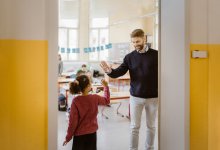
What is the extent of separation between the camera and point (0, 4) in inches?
64.8

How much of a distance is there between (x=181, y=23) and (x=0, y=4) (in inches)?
59.5

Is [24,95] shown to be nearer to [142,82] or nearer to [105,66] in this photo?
[105,66]

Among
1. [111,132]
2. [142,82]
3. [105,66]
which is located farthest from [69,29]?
[142,82]

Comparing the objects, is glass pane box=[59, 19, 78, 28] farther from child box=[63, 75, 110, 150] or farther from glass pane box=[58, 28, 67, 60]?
child box=[63, 75, 110, 150]

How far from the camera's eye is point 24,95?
5.65 ft

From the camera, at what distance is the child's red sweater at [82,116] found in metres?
2.39

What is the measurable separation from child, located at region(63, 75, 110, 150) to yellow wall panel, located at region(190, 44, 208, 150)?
0.93 meters

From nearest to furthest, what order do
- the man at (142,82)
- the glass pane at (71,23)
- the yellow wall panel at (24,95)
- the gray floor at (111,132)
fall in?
the yellow wall panel at (24,95)
the man at (142,82)
the gray floor at (111,132)
the glass pane at (71,23)

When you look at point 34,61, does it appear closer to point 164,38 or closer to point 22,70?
point 22,70

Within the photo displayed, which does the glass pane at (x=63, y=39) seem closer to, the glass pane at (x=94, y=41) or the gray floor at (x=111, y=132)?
the glass pane at (x=94, y=41)

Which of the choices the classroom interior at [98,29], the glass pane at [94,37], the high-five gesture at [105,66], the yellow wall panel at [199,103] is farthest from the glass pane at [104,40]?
the yellow wall panel at [199,103]

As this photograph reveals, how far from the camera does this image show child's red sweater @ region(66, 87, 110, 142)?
2.39 metres

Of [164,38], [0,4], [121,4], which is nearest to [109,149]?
[164,38]

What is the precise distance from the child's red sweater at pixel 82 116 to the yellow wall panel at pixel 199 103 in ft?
3.13
